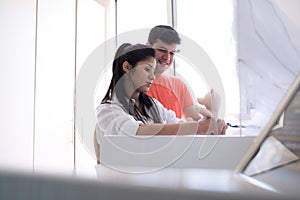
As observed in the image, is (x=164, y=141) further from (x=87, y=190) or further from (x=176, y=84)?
(x=176, y=84)

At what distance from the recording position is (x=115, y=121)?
646mm

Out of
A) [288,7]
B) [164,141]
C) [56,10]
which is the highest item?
[56,10]

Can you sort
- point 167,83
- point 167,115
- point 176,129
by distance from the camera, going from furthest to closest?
point 167,83, point 167,115, point 176,129

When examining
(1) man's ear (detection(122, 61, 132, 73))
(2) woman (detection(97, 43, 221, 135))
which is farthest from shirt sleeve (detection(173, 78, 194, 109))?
(1) man's ear (detection(122, 61, 132, 73))

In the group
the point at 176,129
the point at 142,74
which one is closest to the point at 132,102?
the point at 142,74

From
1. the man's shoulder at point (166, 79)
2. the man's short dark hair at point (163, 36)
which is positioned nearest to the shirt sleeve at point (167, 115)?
the man's shoulder at point (166, 79)

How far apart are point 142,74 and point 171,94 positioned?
256mm

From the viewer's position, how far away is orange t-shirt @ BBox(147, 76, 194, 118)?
36.9 inches

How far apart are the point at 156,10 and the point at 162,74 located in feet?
4.48

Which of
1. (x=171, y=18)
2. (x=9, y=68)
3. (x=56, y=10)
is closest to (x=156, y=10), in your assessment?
(x=171, y=18)

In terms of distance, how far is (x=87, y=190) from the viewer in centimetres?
10

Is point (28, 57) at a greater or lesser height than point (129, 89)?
greater

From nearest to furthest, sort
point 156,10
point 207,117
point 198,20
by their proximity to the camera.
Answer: point 207,117 → point 198,20 → point 156,10

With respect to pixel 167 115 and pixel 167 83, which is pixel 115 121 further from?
pixel 167 83
